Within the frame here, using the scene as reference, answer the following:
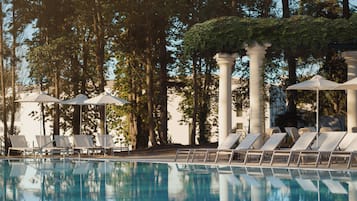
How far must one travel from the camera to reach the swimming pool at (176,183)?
10.4 m

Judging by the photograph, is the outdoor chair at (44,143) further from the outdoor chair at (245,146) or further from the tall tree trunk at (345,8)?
the tall tree trunk at (345,8)

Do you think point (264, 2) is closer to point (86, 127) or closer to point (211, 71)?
point (211, 71)

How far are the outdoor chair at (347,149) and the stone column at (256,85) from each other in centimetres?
287

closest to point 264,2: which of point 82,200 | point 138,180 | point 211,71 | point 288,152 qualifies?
point 211,71

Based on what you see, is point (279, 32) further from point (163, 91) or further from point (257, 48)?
point (163, 91)

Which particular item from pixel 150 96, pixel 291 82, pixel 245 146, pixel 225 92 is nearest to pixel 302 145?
pixel 245 146

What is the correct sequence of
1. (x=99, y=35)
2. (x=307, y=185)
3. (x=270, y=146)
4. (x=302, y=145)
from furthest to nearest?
(x=99, y=35) < (x=270, y=146) < (x=302, y=145) < (x=307, y=185)

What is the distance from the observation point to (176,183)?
1262cm

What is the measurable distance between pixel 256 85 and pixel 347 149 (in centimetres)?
383

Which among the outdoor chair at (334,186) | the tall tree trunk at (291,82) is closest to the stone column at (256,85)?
the tall tree trunk at (291,82)

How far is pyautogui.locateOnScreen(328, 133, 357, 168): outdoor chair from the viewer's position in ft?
49.4

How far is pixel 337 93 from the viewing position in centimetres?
2644

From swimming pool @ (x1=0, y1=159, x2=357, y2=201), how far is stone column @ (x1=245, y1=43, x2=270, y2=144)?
2.33 m

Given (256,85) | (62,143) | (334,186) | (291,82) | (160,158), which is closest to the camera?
(334,186)
